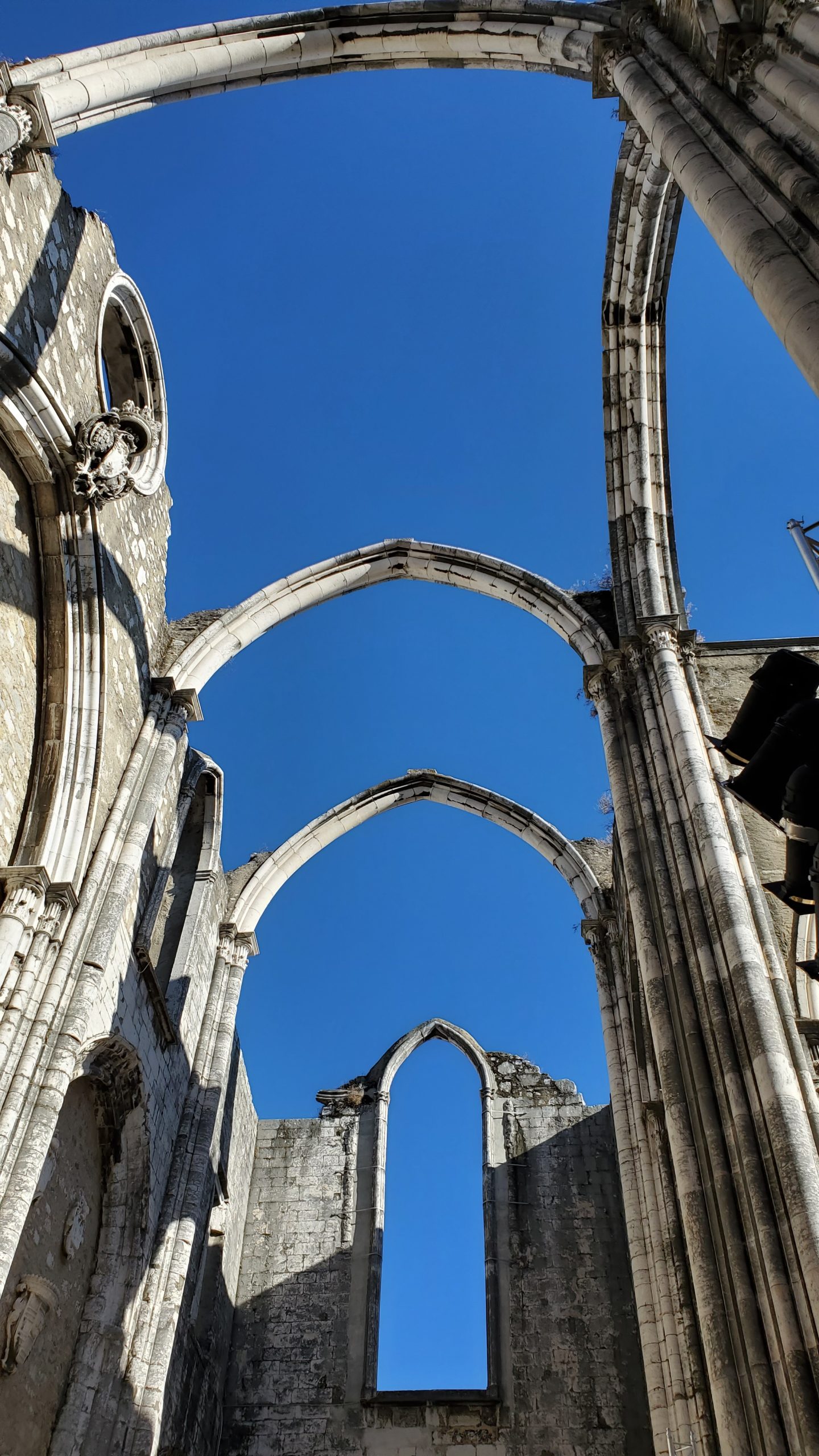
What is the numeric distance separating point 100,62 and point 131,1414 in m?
8.92

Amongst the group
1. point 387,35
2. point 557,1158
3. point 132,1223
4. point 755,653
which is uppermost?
point 387,35

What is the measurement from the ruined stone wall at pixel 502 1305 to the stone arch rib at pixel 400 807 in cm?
268

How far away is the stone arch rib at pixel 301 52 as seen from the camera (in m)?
6.54

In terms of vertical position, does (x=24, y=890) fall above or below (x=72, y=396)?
below

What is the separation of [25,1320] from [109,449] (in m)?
5.44

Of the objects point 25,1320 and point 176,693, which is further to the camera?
point 176,693

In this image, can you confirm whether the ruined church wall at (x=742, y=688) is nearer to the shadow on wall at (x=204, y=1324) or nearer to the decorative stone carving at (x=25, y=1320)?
the decorative stone carving at (x=25, y=1320)

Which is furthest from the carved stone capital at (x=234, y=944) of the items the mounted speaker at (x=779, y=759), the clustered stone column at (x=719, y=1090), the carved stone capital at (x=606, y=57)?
the mounted speaker at (x=779, y=759)

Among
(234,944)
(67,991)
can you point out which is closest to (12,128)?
(67,991)

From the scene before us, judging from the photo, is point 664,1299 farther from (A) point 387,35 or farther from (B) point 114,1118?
(A) point 387,35

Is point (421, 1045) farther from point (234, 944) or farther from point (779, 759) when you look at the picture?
point (779, 759)

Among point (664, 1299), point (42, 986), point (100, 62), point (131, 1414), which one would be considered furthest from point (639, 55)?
point (131, 1414)

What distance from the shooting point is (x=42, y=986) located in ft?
19.7

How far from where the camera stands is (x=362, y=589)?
10.9 m
